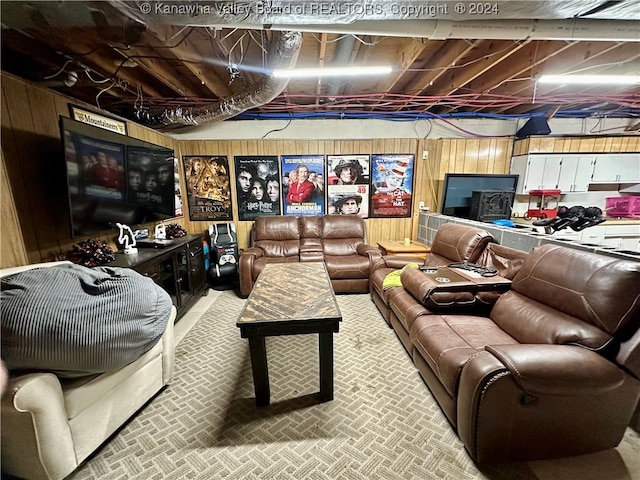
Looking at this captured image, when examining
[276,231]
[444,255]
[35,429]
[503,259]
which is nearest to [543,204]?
[444,255]

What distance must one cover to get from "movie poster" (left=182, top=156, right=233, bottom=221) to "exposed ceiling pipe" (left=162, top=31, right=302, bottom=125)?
2.54ft

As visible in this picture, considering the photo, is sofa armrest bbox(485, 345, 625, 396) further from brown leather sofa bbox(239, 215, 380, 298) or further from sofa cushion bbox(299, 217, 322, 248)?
sofa cushion bbox(299, 217, 322, 248)

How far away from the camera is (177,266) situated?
2.85m

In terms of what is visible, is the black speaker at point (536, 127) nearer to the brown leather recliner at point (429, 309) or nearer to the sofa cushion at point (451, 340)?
the brown leather recliner at point (429, 309)

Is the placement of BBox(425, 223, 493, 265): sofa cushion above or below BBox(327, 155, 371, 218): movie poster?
below

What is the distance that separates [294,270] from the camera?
8.31 ft

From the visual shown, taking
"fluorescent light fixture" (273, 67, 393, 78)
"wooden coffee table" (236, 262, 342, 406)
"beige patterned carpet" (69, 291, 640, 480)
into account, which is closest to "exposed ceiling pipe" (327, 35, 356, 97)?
"fluorescent light fixture" (273, 67, 393, 78)

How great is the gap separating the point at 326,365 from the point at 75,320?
1.35m

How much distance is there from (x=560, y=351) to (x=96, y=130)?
3.41 metres

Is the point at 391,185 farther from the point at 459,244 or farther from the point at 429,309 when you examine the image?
the point at 429,309

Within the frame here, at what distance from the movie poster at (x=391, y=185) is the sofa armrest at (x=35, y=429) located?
4011mm

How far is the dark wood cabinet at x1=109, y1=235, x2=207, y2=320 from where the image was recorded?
2303 millimetres

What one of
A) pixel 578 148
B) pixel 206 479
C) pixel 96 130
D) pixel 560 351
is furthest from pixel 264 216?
pixel 578 148

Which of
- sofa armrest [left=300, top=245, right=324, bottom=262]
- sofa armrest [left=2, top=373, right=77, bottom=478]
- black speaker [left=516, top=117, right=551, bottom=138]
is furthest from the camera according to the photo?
black speaker [left=516, top=117, right=551, bottom=138]
